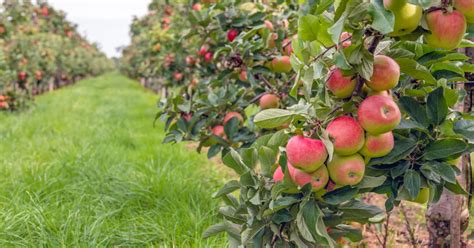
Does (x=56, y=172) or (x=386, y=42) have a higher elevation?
(x=386, y=42)

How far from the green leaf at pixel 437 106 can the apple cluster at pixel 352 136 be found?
0.36ft

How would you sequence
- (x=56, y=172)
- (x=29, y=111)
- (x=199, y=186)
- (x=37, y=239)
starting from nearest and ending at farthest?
(x=37, y=239)
(x=199, y=186)
(x=56, y=172)
(x=29, y=111)

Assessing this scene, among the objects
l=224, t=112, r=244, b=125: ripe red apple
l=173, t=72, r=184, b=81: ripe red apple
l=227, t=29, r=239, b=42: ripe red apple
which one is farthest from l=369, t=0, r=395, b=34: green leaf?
l=173, t=72, r=184, b=81: ripe red apple

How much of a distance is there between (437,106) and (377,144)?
0.62 ft

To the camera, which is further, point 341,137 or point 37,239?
point 37,239

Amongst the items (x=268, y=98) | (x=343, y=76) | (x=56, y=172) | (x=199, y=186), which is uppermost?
(x=343, y=76)

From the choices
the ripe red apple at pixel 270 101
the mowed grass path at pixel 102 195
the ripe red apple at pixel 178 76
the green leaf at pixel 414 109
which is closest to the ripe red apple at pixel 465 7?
the green leaf at pixel 414 109

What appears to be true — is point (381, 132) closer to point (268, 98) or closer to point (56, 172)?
point (268, 98)

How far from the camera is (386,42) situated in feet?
3.17

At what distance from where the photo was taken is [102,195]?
248 centimetres

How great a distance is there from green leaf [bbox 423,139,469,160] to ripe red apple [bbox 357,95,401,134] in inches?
7.6

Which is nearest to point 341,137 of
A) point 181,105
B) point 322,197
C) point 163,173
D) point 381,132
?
point 381,132

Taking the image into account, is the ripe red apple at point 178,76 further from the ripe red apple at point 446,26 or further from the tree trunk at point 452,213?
the ripe red apple at point 446,26

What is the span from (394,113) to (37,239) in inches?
63.9
